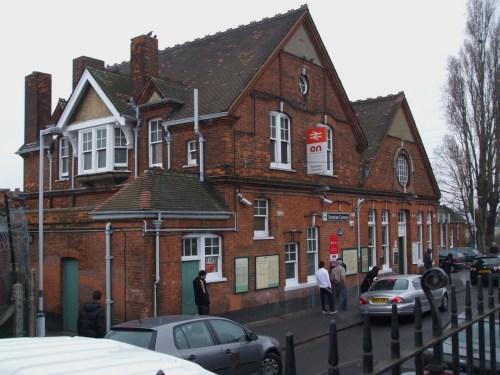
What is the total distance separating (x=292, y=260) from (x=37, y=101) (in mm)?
14167

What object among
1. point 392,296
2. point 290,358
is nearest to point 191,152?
point 392,296

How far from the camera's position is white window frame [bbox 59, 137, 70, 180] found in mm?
23453

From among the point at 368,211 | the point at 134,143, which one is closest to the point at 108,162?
the point at 134,143

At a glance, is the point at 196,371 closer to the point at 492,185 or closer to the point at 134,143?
the point at 134,143

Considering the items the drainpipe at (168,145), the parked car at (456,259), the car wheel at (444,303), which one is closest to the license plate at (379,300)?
the car wheel at (444,303)

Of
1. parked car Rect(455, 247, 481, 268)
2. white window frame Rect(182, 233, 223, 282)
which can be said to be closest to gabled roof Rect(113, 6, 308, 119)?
white window frame Rect(182, 233, 223, 282)

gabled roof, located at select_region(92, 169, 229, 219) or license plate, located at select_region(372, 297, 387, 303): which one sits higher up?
gabled roof, located at select_region(92, 169, 229, 219)

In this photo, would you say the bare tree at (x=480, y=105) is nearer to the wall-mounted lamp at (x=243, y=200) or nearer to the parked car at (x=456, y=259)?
the parked car at (x=456, y=259)

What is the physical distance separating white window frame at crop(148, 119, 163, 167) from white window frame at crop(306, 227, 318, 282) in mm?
6593

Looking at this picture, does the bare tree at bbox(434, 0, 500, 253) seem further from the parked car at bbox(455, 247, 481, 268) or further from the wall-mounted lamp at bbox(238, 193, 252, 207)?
the wall-mounted lamp at bbox(238, 193, 252, 207)

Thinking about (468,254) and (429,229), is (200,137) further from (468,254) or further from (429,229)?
(468,254)

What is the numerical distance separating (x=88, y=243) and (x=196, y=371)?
13.7 metres

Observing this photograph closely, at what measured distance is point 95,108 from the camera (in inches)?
837

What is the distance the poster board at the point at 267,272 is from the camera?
60.3 feet
